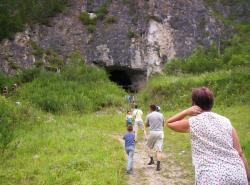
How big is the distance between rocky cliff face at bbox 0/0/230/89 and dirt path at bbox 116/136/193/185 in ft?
59.1

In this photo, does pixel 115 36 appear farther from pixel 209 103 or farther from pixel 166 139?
pixel 209 103

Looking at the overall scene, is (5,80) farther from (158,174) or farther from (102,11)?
(158,174)

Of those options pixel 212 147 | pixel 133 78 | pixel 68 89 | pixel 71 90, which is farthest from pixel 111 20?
pixel 212 147

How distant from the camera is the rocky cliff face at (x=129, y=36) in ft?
101

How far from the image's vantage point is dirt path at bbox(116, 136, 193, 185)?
10.8 meters

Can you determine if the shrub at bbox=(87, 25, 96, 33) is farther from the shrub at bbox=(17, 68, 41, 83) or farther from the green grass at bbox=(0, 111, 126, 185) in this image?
the green grass at bbox=(0, 111, 126, 185)

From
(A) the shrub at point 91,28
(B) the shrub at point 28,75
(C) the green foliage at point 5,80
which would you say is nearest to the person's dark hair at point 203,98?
(C) the green foliage at point 5,80

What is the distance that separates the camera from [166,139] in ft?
54.6

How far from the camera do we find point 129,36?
102 ft

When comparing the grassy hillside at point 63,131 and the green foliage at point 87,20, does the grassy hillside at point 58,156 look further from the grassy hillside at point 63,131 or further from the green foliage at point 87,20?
the green foliage at point 87,20

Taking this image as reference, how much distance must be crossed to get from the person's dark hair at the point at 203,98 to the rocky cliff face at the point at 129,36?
84.5 feet

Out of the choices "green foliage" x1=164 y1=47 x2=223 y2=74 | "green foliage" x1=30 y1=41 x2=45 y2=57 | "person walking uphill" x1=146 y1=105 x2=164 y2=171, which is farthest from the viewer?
"green foliage" x1=164 y1=47 x2=223 y2=74

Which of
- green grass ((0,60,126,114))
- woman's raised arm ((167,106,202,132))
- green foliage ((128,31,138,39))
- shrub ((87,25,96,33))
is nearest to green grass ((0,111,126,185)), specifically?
woman's raised arm ((167,106,202,132))

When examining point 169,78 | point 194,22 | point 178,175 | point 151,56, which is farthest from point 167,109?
point 178,175
